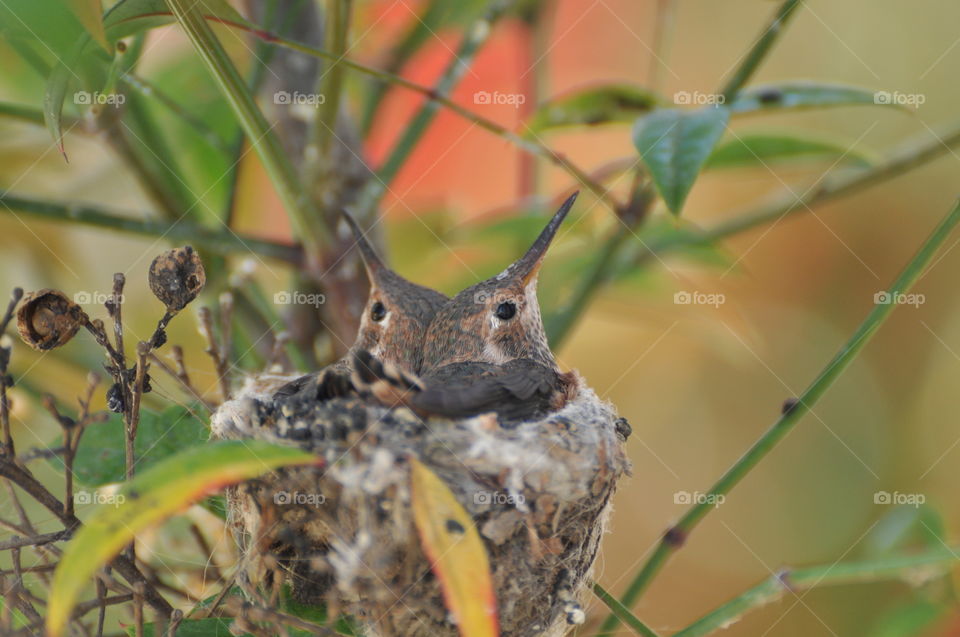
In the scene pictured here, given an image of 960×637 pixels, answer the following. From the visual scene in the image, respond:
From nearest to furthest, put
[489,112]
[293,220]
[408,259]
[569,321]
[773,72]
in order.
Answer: [293,220] → [569,321] → [408,259] → [489,112] → [773,72]

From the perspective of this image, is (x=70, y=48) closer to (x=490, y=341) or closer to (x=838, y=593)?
(x=490, y=341)

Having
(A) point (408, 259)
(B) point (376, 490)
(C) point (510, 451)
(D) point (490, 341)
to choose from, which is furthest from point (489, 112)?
(B) point (376, 490)

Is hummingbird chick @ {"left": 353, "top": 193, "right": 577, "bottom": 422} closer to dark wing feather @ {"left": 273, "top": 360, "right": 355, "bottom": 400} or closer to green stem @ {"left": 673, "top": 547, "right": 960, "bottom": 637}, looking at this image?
dark wing feather @ {"left": 273, "top": 360, "right": 355, "bottom": 400}

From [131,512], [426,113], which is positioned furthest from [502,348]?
[131,512]

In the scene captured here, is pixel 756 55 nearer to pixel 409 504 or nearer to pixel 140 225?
pixel 409 504

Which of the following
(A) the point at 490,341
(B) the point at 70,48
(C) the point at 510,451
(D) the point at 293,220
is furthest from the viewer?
(A) the point at 490,341

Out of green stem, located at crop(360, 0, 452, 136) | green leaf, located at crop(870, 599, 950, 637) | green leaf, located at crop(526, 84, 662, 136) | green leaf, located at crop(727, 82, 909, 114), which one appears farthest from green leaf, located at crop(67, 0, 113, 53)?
green leaf, located at crop(870, 599, 950, 637)
